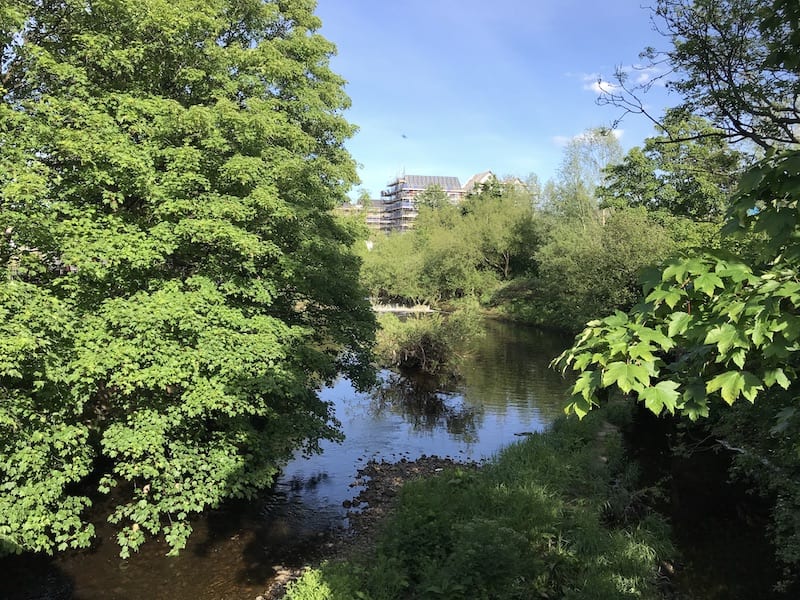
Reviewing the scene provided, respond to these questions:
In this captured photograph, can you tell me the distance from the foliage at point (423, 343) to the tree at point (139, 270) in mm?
12259

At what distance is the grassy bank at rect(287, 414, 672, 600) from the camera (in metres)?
6.87

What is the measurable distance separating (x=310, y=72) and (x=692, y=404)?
16.4 m

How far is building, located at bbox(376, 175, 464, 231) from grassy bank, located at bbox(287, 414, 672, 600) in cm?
11867

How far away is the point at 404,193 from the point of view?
139 m

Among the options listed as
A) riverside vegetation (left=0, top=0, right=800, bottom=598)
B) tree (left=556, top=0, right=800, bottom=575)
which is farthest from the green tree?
tree (left=556, top=0, right=800, bottom=575)

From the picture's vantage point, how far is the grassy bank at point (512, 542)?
6.87 m

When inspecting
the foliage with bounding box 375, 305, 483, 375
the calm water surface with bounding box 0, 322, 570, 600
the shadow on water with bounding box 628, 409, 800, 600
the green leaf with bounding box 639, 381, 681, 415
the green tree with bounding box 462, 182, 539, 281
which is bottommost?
the calm water surface with bounding box 0, 322, 570, 600

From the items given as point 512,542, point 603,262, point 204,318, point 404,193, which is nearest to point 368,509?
point 512,542

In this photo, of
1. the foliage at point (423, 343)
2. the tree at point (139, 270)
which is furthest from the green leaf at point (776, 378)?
the foliage at point (423, 343)

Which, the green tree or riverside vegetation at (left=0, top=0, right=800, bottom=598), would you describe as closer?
riverside vegetation at (left=0, top=0, right=800, bottom=598)

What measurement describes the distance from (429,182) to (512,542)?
142 m

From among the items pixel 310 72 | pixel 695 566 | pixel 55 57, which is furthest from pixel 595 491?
pixel 310 72

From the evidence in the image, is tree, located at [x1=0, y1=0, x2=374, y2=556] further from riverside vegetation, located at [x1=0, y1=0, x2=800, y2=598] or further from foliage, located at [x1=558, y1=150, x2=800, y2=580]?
foliage, located at [x1=558, y1=150, x2=800, y2=580]

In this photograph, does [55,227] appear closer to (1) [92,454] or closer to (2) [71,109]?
(2) [71,109]
